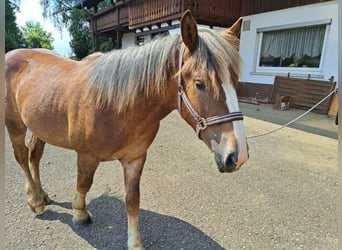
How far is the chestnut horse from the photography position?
3.55 feet

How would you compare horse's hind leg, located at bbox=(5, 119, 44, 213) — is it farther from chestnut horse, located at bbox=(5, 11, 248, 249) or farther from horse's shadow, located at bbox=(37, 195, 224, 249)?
horse's shadow, located at bbox=(37, 195, 224, 249)

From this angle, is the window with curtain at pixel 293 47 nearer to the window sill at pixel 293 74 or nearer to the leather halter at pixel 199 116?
the window sill at pixel 293 74

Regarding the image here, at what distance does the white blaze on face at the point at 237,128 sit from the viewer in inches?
40.9

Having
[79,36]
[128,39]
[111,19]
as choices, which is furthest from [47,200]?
[79,36]

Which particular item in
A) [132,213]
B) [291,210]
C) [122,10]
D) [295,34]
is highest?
[122,10]

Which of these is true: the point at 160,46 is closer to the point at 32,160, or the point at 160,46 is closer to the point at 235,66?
the point at 235,66

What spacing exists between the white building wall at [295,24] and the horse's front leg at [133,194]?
3579mm

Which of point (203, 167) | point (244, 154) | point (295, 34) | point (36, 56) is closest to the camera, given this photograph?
point (244, 154)

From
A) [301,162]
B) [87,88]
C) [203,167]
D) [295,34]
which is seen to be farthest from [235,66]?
[295,34]

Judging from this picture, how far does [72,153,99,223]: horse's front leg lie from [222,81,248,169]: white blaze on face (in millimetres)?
1031

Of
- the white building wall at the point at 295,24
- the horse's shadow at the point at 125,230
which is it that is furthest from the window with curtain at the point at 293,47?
the horse's shadow at the point at 125,230

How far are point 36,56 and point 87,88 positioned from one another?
0.99 metres

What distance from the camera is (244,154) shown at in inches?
40.9

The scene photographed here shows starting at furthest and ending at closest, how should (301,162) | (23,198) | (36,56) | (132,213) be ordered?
(301,162) → (23,198) → (36,56) → (132,213)
